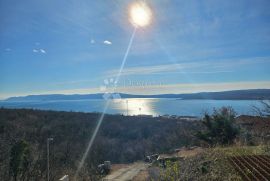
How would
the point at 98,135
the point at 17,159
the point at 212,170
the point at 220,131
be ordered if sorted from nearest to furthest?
1. the point at 212,170
2. the point at 17,159
3. the point at 220,131
4. the point at 98,135

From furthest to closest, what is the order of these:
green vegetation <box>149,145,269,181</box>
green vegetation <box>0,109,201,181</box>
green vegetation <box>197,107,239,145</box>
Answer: green vegetation <box>0,109,201,181</box>
green vegetation <box>197,107,239,145</box>
green vegetation <box>149,145,269,181</box>

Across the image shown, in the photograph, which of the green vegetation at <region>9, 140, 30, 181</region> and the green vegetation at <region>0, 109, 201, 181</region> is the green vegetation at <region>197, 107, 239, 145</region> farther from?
the green vegetation at <region>9, 140, 30, 181</region>

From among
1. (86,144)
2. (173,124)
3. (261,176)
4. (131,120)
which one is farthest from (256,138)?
(131,120)

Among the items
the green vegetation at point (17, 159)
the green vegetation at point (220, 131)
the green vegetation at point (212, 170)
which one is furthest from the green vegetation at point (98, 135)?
the green vegetation at point (212, 170)

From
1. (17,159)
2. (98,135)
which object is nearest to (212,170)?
(17,159)

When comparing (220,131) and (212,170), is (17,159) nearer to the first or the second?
(212,170)

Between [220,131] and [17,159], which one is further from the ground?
[220,131]

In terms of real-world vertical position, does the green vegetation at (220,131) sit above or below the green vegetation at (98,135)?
above

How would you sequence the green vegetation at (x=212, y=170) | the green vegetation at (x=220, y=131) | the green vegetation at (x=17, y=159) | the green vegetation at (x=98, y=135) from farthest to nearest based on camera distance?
the green vegetation at (x=98, y=135)
the green vegetation at (x=220, y=131)
the green vegetation at (x=17, y=159)
the green vegetation at (x=212, y=170)

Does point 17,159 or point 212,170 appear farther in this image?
point 17,159

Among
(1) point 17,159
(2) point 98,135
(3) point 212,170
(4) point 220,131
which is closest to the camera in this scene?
(3) point 212,170

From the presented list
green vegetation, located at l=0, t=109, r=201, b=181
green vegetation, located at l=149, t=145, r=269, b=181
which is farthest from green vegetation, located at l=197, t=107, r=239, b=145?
green vegetation, located at l=0, t=109, r=201, b=181

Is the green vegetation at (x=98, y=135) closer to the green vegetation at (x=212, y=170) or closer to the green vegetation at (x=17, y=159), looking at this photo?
the green vegetation at (x=17, y=159)

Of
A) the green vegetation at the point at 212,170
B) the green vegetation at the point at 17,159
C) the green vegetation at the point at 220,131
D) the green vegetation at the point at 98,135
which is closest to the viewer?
the green vegetation at the point at 212,170
